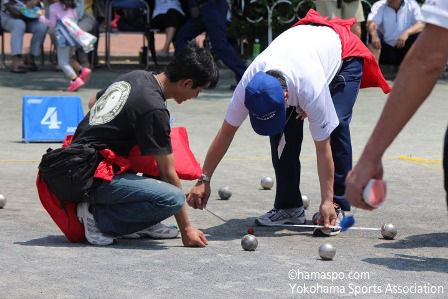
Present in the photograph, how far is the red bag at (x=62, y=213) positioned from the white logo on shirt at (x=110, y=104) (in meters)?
0.48

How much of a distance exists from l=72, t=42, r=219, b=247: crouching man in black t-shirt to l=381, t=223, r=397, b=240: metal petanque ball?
1.14m

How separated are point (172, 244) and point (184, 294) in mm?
1204

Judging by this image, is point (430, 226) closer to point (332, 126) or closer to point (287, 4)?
point (332, 126)

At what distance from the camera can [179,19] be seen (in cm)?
1645

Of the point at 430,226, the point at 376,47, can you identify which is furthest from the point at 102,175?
the point at 376,47

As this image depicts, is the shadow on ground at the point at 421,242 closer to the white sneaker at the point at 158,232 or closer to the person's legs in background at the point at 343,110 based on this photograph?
the person's legs in background at the point at 343,110

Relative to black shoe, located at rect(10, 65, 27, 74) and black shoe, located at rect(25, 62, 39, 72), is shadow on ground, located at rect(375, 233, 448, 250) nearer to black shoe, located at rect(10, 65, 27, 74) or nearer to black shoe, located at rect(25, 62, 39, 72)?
black shoe, located at rect(10, 65, 27, 74)

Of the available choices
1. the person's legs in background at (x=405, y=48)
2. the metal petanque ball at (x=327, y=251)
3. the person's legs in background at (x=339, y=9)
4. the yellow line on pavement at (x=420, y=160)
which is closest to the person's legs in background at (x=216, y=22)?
the person's legs in background at (x=339, y=9)

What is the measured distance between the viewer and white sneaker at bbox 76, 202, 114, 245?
577 centimetres

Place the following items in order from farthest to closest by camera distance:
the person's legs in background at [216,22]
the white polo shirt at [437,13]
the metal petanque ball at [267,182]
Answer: the person's legs in background at [216,22], the metal petanque ball at [267,182], the white polo shirt at [437,13]

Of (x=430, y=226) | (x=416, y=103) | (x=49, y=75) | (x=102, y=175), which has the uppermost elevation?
(x=416, y=103)

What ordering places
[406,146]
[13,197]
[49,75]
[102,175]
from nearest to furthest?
[102,175]
[13,197]
[406,146]
[49,75]

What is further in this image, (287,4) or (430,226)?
(287,4)

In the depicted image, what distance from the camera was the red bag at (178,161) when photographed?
5762 millimetres
